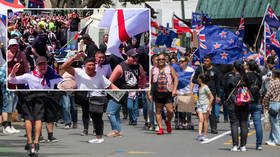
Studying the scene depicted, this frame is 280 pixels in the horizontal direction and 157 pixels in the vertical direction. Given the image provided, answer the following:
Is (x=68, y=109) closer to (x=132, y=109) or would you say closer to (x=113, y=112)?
(x=132, y=109)

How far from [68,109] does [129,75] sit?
637cm

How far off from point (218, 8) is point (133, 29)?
44.3 m

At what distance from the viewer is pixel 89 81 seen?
1316 centimetres

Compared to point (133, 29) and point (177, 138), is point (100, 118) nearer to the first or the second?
point (177, 138)

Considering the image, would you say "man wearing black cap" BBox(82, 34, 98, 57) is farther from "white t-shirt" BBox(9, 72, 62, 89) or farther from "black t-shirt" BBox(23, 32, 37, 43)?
"black t-shirt" BBox(23, 32, 37, 43)

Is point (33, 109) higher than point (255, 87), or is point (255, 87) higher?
point (255, 87)

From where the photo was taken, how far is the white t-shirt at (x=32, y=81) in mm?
12891

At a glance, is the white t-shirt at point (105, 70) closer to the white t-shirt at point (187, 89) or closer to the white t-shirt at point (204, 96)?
the white t-shirt at point (204, 96)

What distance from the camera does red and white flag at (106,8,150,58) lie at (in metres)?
12.8

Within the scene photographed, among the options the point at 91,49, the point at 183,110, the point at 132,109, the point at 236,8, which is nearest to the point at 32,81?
the point at 91,49

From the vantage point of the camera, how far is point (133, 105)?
21.0m

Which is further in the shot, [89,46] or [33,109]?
[33,109]

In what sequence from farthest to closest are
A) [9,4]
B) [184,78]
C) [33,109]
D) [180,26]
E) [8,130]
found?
[180,26] → [184,78] → [8,130] → [9,4] → [33,109]

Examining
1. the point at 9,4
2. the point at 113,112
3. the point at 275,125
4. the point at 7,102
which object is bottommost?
the point at 275,125
